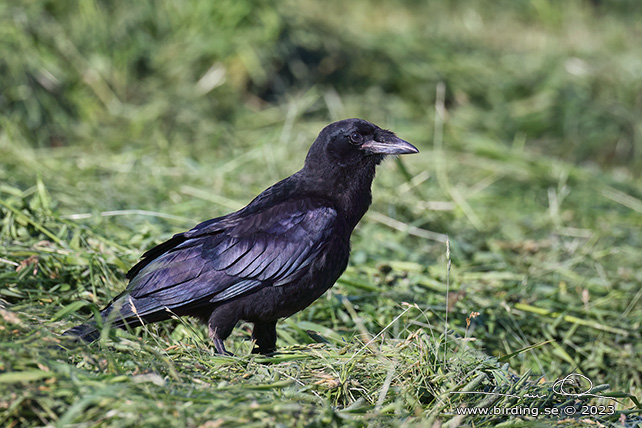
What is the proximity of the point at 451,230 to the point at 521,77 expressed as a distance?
3.69m

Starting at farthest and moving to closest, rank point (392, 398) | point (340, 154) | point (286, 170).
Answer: point (286, 170) < point (340, 154) < point (392, 398)

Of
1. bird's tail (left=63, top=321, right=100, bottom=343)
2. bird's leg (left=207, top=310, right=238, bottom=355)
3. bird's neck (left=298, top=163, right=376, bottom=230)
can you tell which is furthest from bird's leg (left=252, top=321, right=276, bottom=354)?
bird's tail (left=63, top=321, right=100, bottom=343)

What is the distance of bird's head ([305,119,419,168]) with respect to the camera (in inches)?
132

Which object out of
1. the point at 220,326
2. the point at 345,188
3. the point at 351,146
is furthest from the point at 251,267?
the point at 351,146

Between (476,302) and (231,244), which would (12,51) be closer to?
(231,244)

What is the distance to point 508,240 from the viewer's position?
5199 mm

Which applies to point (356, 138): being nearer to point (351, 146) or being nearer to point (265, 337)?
point (351, 146)

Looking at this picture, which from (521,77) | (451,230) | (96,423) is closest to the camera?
(96,423)

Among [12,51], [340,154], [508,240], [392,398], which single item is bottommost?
[508,240]

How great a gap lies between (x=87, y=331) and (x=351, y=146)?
4.74 feet

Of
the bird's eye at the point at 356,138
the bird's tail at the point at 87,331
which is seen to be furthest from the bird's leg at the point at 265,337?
the bird's eye at the point at 356,138

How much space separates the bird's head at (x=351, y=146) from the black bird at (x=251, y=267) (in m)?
0.17

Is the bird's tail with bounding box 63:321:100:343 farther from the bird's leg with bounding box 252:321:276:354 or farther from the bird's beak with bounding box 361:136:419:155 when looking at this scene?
the bird's beak with bounding box 361:136:419:155

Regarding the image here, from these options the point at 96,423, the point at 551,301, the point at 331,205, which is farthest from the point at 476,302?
the point at 96,423
